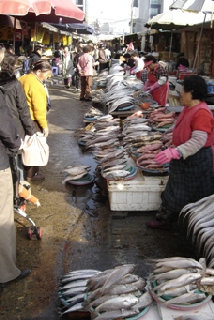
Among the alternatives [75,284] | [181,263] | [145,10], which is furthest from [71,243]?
[145,10]

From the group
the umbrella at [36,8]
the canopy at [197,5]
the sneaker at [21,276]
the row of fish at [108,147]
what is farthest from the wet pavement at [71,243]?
the canopy at [197,5]

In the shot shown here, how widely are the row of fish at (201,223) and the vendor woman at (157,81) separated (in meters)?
5.47

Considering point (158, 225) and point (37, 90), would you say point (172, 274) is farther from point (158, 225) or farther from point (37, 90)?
point (37, 90)

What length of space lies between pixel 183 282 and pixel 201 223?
3.72 feet

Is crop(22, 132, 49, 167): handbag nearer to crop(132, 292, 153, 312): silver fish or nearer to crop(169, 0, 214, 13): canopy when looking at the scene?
crop(132, 292, 153, 312): silver fish

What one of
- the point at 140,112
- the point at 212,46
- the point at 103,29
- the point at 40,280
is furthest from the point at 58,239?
the point at 103,29

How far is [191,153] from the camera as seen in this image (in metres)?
3.87

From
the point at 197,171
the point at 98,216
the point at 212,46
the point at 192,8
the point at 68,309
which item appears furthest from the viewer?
the point at 212,46

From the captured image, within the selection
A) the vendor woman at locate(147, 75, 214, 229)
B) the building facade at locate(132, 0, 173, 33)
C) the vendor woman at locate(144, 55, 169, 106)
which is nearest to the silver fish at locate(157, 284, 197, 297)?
the vendor woman at locate(147, 75, 214, 229)

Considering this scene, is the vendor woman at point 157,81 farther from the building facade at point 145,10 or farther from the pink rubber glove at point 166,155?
the building facade at point 145,10

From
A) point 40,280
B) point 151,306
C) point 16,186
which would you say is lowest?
point 40,280

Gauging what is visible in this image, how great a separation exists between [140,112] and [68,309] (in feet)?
18.4

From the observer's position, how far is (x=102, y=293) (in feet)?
8.91

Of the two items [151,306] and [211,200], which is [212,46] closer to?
[211,200]
